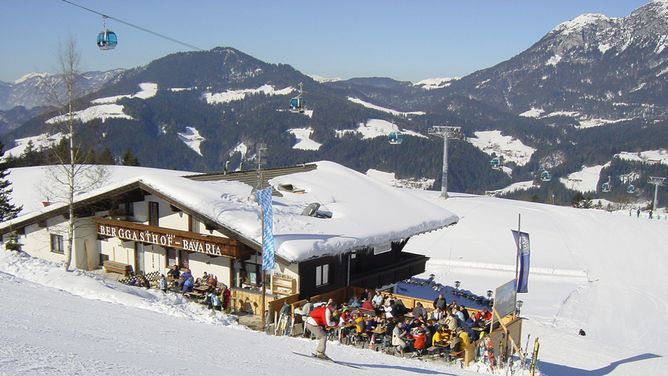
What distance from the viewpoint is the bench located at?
2258 centimetres

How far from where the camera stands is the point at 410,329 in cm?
1592

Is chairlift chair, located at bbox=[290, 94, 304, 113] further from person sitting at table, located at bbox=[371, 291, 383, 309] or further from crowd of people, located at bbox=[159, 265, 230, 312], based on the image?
person sitting at table, located at bbox=[371, 291, 383, 309]

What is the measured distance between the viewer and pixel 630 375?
719 inches

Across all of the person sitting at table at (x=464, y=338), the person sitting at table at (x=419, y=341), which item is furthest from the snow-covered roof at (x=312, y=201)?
the person sitting at table at (x=464, y=338)

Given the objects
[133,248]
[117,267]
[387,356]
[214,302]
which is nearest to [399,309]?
[387,356]

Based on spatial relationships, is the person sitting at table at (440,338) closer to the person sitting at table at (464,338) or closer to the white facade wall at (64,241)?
the person sitting at table at (464,338)

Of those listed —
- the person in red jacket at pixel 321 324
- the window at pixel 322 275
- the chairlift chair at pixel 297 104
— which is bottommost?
the window at pixel 322 275

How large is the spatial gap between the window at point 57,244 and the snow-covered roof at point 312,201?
1.22m

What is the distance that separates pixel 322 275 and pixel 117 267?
8.09 metres

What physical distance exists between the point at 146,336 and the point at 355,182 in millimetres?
18081

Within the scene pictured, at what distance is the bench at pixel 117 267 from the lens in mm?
22578

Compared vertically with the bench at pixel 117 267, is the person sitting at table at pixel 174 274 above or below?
above

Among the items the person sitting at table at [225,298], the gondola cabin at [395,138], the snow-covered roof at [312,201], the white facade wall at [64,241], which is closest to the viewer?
the person sitting at table at [225,298]

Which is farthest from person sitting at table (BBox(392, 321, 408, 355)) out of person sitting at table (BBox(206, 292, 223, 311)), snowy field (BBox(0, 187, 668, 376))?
person sitting at table (BBox(206, 292, 223, 311))
